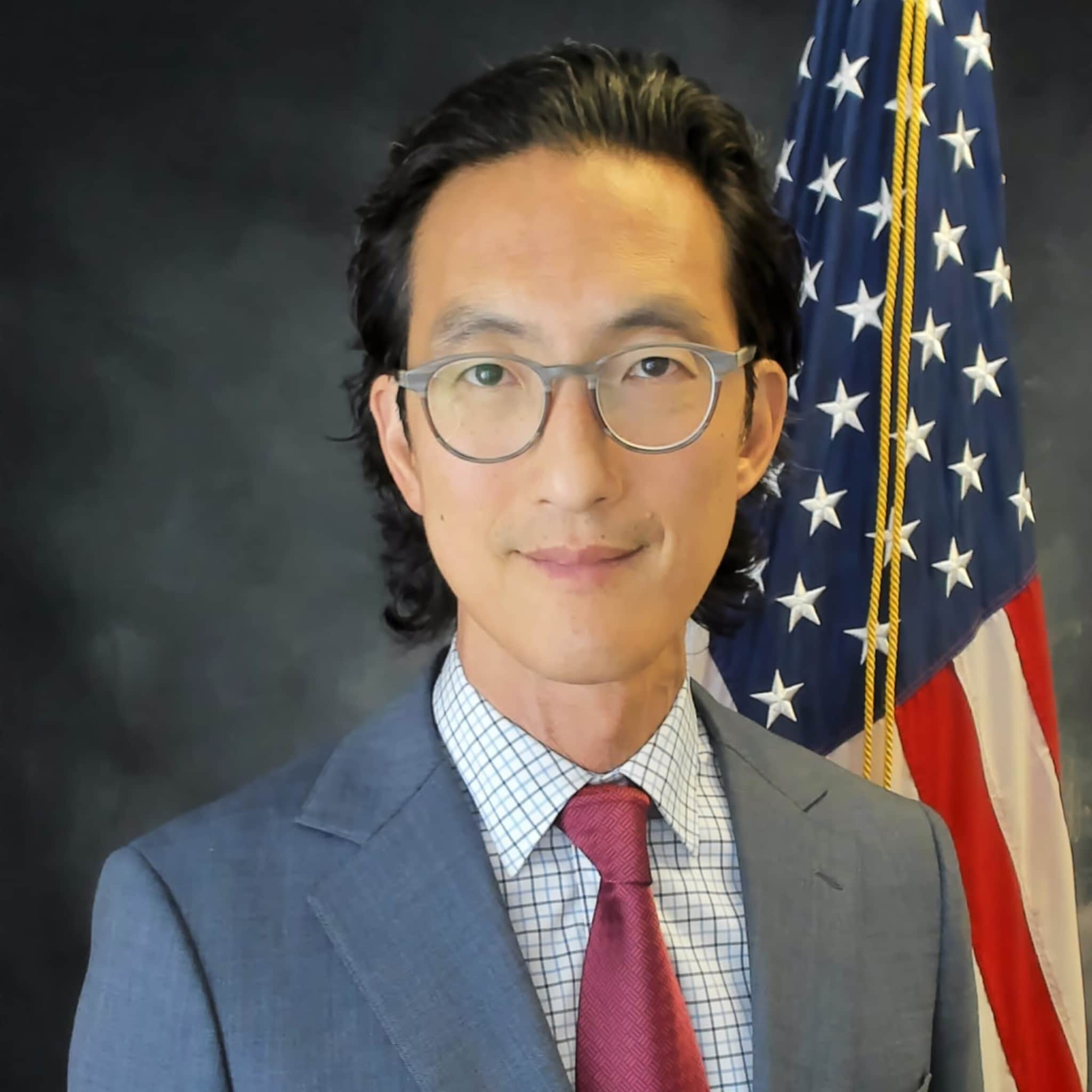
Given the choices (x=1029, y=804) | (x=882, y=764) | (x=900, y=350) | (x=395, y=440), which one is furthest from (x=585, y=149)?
(x=1029, y=804)

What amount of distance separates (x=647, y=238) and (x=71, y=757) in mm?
1348

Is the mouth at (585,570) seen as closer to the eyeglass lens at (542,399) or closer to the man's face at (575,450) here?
the man's face at (575,450)

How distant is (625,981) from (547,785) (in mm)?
224

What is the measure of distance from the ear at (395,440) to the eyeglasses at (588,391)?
16cm

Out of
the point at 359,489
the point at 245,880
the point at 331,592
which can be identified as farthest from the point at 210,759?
the point at 245,880

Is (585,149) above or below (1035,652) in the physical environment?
above

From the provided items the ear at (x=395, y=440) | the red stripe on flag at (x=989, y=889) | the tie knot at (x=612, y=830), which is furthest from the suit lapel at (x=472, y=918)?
the red stripe on flag at (x=989, y=889)

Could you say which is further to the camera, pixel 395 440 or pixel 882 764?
pixel 882 764

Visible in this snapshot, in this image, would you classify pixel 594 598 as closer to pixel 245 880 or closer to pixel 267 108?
pixel 245 880

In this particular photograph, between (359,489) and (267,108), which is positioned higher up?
(267,108)

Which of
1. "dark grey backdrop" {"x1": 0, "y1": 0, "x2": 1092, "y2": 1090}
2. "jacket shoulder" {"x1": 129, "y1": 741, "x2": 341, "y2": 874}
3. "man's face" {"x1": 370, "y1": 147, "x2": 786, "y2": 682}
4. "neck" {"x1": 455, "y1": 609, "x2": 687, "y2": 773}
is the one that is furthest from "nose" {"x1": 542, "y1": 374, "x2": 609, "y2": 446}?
"dark grey backdrop" {"x1": 0, "y1": 0, "x2": 1092, "y2": 1090}

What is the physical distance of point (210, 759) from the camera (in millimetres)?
1851

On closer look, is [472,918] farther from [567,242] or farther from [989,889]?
[989,889]

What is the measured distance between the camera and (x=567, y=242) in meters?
1.11
